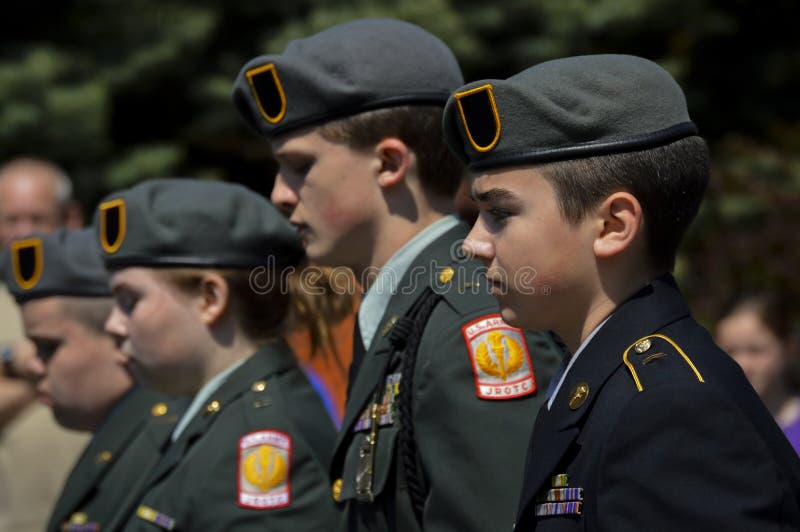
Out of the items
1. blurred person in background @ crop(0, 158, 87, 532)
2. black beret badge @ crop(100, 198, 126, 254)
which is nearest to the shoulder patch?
black beret badge @ crop(100, 198, 126, 254)

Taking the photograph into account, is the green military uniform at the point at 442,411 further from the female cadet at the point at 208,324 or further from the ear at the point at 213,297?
the ear at the point at 213,297

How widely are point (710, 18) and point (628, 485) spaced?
933 cm

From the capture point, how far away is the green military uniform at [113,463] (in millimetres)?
4320

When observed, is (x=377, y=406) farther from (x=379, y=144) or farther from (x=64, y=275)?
(x=64, y=275)

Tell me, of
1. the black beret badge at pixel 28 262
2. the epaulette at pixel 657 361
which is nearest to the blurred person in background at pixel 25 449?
the black beret badge at pixel 28 262

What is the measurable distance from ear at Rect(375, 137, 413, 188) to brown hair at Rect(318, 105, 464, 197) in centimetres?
2

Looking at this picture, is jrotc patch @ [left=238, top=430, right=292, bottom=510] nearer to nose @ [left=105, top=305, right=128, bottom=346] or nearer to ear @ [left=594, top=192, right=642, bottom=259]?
nose @ [left=105, top=305, right=128, bottom=346]

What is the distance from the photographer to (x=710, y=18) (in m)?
10.7

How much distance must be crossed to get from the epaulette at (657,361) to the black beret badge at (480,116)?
522mm

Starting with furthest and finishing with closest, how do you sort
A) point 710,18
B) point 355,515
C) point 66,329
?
point 710,18 < point 66,329 < point 355,515

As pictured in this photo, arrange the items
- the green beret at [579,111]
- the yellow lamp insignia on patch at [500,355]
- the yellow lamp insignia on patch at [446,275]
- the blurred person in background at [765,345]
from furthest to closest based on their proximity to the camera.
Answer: the blurred person in background at [765,345]
the yellow lamp insignia on patch at [446,275]
the yellow lamp insignia on patch at [500,355]
the green beret at [579,111]

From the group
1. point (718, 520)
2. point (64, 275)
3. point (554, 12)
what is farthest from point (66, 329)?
point (554, 12)

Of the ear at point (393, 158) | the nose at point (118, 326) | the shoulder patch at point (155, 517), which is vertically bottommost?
the shoulder patch at point (155, 517)

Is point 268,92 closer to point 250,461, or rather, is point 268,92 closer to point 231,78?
point 250,461
